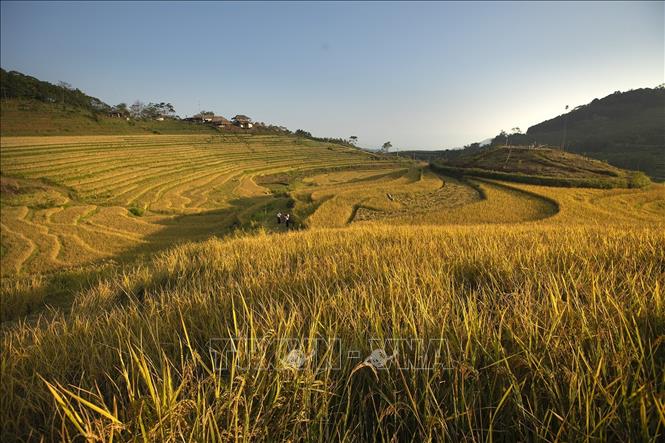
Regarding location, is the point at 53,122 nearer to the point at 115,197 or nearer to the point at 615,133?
the point at 115,197

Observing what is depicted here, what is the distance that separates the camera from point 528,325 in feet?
4.21

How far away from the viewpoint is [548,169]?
2712 cm

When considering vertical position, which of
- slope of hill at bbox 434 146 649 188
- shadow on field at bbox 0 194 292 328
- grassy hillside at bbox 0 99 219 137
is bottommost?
shadow on field at bbox 0 194 292 328

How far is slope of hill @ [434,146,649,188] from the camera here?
2259 centimetres

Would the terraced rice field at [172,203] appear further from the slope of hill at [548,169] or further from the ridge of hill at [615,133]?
the ridge of hill at [615,133]

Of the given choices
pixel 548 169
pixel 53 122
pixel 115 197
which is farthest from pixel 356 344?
Answer: pixel 53 122

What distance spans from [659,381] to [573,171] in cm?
3204

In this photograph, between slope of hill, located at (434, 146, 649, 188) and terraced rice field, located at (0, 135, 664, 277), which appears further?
slope of hill, located at (434, 146, 649, 188)

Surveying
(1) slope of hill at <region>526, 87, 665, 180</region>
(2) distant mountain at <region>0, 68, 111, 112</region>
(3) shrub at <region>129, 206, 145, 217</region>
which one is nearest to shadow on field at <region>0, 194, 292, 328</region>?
(3) shrub at <region>129, 206, 145, 217</region>

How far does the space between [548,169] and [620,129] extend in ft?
224

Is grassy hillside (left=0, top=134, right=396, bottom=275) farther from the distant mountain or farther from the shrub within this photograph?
the distant mountain

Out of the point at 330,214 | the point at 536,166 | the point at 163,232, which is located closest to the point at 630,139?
the point at 536,166

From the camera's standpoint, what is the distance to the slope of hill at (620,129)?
4116cm

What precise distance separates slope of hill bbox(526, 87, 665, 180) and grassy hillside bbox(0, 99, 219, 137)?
276ft
